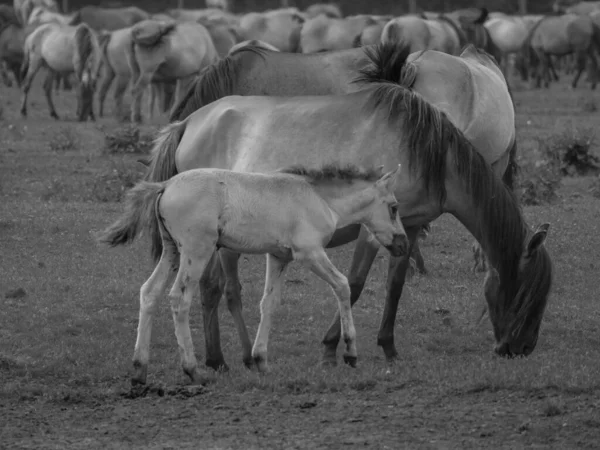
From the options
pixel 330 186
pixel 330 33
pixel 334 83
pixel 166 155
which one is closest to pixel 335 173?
pixel 330 186

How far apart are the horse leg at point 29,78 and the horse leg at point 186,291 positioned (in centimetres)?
1871

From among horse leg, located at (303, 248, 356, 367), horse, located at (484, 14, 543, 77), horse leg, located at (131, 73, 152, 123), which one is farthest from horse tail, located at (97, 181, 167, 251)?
horse, located at (484, 14, 543, 77)

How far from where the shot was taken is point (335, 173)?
25.6 ft

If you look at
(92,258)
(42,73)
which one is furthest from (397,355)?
(42,73)

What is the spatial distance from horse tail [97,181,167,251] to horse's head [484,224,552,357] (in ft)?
8.72

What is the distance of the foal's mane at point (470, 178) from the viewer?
847 cm

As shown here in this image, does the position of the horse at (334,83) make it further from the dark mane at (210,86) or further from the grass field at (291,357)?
the grass field at (291,357)

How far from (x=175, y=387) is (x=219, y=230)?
98cm

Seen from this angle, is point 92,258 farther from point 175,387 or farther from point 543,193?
point 543,193

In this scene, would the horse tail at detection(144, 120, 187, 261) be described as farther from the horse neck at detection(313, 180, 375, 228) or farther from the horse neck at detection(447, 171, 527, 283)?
the horse neck at detection(447, 171, 527, 283)

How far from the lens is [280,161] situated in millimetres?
8680

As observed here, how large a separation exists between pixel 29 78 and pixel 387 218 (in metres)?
20.5

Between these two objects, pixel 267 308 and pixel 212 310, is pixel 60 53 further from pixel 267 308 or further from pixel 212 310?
pixel 267 308

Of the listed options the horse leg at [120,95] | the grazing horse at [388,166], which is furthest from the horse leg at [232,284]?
the horse leg at [120,95]
